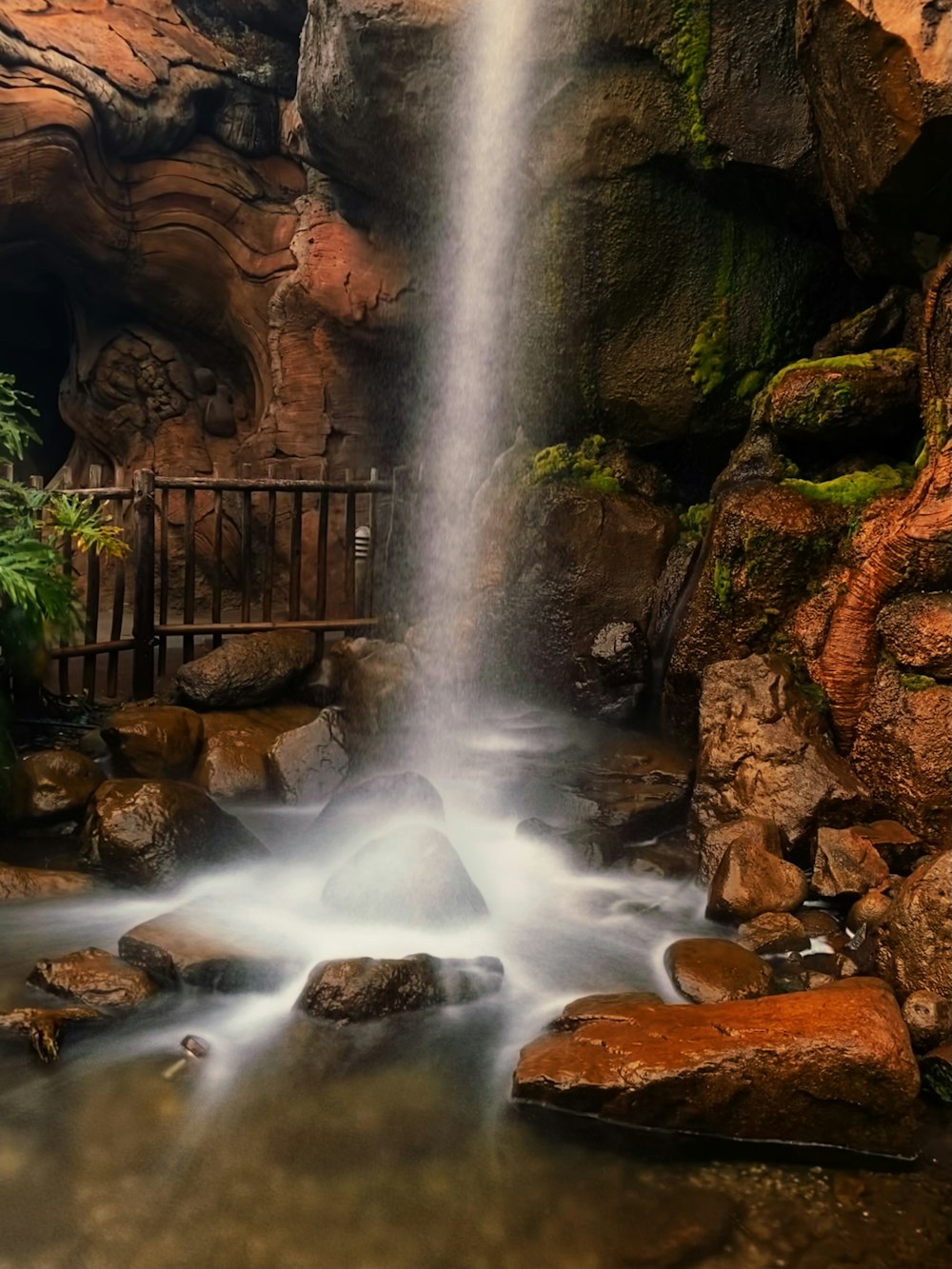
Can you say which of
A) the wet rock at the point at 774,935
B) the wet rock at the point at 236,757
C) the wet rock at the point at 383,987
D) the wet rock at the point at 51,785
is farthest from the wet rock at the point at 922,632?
the wet rock at the point at 51,785

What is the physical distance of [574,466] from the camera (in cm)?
815

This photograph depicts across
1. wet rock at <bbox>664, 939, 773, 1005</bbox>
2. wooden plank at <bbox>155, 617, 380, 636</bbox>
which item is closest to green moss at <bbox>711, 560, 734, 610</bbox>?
wet rock at <bbox>664, 939, 773, 1005</bbox>

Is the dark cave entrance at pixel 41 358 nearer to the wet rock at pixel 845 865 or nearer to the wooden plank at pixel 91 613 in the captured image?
the wooden plank at pixel 91 613

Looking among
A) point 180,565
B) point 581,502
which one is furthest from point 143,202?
point 581,502

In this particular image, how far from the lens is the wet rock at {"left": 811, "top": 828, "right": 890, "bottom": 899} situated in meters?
4.65

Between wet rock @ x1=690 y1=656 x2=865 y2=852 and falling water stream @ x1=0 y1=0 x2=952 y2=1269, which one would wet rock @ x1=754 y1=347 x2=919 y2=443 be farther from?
falling water stream @ x1=0 y1=0 x2=952 y2=1269

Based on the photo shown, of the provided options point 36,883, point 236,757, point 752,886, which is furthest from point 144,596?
point 752,886

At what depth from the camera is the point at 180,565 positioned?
37.4 ft

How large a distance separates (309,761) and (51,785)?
1575mm

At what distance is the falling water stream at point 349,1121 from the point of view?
283 centimetres

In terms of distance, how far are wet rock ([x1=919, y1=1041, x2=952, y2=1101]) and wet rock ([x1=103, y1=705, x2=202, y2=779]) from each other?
14.9 feet

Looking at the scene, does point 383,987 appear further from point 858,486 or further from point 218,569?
point 218,569

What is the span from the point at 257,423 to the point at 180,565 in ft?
5.94

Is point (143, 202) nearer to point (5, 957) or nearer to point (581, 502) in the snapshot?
point (581, 502)
